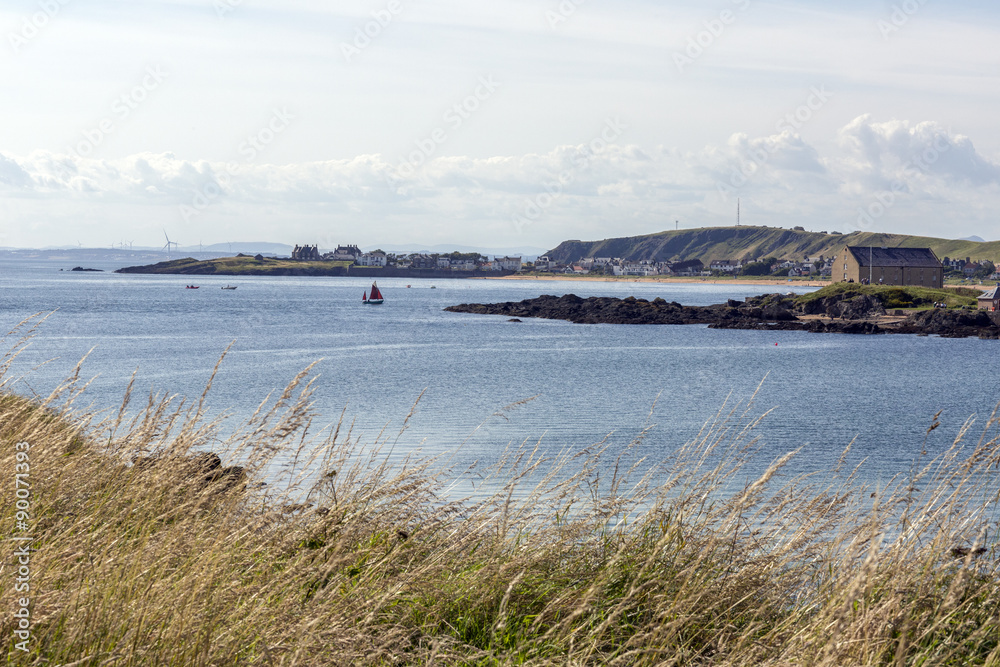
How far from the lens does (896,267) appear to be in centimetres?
12606

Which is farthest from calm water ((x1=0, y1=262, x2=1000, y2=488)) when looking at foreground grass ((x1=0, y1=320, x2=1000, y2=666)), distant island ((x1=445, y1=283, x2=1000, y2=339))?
distant island ((x1=445, y1=283, x2=1000, y2=339))

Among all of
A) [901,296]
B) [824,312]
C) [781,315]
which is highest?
[901,296]

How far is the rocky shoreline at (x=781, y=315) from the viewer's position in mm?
81500

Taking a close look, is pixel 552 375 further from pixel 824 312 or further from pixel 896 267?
pixel 896 267

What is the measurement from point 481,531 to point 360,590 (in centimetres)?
144

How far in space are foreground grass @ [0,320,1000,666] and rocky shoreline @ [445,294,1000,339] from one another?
83.4 metres

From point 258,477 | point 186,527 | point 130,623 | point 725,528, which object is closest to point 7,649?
point 130,623

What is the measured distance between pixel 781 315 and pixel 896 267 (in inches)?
1676

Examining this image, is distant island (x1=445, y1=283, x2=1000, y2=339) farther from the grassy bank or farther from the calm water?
the calm water

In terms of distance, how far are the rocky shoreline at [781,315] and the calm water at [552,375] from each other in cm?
511

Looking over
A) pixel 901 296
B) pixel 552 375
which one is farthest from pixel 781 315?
pixel 552 375

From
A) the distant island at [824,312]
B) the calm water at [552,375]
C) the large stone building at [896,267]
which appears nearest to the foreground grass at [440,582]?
the calm water at [552,375]

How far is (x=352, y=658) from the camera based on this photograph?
13.4 feet

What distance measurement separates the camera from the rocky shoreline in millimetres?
81500
